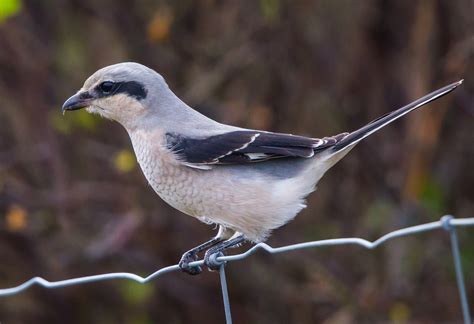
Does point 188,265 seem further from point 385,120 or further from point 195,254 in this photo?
point 385,120

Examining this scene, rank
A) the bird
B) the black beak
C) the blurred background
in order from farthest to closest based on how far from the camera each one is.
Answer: the blurred background → the black beak → the bird

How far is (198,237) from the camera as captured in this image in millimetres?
6285

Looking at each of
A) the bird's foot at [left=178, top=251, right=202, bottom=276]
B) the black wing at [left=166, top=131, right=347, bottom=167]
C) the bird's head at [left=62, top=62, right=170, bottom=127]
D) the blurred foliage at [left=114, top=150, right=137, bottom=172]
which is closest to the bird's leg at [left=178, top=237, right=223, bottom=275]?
the bird's foot at [left=178, top=251, right=202, bottom=276]

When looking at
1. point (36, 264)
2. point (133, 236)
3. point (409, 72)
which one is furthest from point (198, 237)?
point (409, 72)

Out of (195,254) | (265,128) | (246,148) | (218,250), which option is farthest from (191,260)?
(265,128)

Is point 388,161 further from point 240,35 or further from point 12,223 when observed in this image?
point 12,223

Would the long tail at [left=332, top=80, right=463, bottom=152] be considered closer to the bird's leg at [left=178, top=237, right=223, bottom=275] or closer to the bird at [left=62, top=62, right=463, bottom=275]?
the bird at [left=62, top=62, right=463, bottom=275]

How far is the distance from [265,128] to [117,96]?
2246 mm

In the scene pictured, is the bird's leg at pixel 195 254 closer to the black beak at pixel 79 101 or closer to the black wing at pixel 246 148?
the black wing at pixel 246 148

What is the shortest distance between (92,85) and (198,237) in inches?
99.8

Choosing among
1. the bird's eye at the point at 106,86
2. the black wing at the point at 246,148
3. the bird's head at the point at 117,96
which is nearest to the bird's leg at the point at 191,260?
the black wing at the point at 246,148

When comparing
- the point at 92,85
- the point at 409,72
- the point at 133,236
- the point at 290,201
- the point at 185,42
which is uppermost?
the point at 185,42

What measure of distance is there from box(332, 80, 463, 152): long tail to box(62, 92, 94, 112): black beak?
3.71ft

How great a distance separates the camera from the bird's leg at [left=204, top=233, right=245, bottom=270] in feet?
11.2
